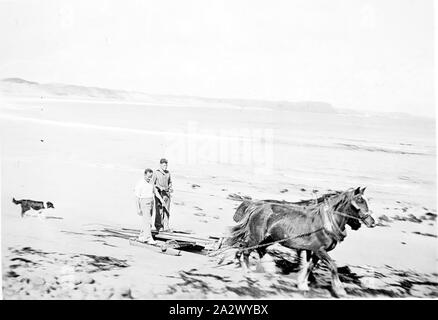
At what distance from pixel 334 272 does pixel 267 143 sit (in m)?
1.15

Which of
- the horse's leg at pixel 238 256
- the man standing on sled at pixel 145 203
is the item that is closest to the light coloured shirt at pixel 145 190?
the man standing on sled at pixel 145 203

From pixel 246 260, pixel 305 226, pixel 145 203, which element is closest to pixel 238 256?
pixel 246 260

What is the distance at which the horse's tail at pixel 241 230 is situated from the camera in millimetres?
4516

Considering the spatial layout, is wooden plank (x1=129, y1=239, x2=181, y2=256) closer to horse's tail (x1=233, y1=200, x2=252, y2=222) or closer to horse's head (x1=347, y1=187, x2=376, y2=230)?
horse's tail (x1=233, y1=200, x2=252, y2=222)

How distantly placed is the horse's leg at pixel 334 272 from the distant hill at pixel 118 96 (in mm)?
1155

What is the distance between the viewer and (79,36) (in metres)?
4.64

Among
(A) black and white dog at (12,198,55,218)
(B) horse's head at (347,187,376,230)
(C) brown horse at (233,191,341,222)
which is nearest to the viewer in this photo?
(B) horse's head at (347,187,376,230)

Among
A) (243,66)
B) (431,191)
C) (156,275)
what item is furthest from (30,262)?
(431,191)

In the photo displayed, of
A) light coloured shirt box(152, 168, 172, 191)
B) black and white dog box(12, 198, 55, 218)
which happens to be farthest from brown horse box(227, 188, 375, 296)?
black and white dog box(12, 198, 55, 218)

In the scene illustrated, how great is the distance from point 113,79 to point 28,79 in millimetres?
693

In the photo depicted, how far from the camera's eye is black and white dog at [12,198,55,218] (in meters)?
4.59

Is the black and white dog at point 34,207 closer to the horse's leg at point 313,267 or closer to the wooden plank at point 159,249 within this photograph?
the wooden plank at point 159,249

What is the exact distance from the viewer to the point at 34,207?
181 inches

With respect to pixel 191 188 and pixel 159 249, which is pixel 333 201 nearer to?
pixel 191 188
